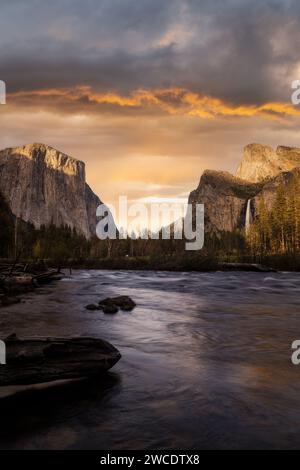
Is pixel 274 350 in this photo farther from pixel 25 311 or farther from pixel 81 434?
pixel 25 311

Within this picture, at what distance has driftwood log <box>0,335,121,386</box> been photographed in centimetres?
757

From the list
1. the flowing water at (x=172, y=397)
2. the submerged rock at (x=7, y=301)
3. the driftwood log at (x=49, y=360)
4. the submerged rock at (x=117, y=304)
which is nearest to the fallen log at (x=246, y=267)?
the submerged rock at (x=117, y=304)

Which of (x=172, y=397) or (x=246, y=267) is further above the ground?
(x=172, y=397)

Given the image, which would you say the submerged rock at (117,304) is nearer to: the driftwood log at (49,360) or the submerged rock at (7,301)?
the submerged rock at (7,301)

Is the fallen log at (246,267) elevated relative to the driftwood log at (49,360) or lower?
lower

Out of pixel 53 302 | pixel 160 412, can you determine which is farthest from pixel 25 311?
pixel 160 412

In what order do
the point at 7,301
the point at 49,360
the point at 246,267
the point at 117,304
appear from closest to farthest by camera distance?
the point at 49,360 → the point at 7,301 → the point at 117,304 → the point at 246,267

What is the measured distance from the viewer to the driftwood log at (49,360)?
757cm

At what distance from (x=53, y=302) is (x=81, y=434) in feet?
63.4

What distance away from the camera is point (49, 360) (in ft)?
26.1

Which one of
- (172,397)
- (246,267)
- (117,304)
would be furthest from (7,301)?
(246,267)

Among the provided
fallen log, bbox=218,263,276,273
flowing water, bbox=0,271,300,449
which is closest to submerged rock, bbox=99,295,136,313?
flowing water, bbox=0,271,300,449

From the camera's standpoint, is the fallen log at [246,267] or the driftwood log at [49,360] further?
the fallen log at [246,267]

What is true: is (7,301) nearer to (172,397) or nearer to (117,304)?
(117,304)
